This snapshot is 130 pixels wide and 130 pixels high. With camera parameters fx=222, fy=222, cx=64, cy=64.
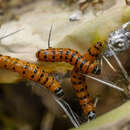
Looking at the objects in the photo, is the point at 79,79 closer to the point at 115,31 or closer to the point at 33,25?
the point at 115,31

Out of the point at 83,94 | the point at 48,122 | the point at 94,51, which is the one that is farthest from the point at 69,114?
the point at 48,122

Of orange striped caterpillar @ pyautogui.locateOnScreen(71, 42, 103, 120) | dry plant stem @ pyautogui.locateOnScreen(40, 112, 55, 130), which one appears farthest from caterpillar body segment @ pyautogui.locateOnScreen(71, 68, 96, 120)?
dry plant stem @ pyautogui.locateOnScreen(40, 112, 55, 130)

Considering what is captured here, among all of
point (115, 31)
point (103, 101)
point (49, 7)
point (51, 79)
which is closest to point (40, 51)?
point (51, 79)

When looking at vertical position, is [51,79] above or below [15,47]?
below

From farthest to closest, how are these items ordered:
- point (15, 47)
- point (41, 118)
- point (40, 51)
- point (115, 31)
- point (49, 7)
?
point (41, 118)
point (49, 7)
point (15, 47)
point (40, 51)
point (115, 31)

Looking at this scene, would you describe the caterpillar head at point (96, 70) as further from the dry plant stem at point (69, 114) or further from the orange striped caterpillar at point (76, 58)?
the dry plant stem at point (69, 114)

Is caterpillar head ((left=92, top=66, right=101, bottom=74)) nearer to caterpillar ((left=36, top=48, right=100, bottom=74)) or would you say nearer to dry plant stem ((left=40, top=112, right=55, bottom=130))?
caterpillar ((left=36, top=48, right=100, bottom=74))
